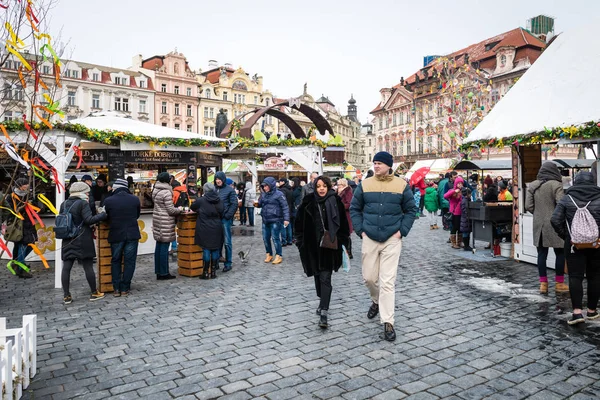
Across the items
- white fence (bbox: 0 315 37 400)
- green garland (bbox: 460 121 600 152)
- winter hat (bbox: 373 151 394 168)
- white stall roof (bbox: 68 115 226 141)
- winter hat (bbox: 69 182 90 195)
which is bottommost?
white fence (bbox: 0 315 37 400)

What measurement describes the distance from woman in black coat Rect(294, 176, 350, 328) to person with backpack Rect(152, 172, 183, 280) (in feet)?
10.4

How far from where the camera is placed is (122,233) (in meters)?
6.68

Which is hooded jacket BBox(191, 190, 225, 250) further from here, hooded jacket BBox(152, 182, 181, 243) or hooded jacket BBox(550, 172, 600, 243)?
hooded jacket BBox(550, 172, 600, 243)

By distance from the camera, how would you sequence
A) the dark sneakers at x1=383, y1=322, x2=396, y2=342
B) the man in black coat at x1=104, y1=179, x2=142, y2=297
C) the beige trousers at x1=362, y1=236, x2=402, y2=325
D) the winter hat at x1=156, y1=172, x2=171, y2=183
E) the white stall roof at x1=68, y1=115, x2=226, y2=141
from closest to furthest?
1. the dark sneakers at x1=383, y1=322, x2=396, y2=342
2. the beige trousers at x1=362, y1=236, x2=402, y2=325
3. the man in black coat at x1=104, y1=179, x2=142, y2=297
4. the winter hat at x1=156, y1=172, x2=171, y2=183
5. the white stall roof at x1=68, y1=115, x2=226, y2=141

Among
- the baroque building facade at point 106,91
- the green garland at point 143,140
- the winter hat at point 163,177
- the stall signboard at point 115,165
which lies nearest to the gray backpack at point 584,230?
the winter hat at point 163,177

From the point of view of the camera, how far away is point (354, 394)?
135 inches

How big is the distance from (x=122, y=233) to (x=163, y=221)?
109 cm

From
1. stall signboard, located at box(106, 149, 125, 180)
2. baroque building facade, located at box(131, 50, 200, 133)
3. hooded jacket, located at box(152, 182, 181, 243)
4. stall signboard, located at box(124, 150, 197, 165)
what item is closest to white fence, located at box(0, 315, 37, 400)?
hooded jacket, located at box(152, 182, 181, 243)

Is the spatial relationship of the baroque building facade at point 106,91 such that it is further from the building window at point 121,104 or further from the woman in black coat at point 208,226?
the woman in black coat at point 208,226

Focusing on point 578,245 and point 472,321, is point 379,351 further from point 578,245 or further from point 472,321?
point 578,245

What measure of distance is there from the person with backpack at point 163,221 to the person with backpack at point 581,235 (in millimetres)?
5761

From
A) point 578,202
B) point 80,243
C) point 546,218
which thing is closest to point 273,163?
point 80,243

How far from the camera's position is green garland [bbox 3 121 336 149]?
8.21 m

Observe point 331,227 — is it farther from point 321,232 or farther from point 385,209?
point 385,209
